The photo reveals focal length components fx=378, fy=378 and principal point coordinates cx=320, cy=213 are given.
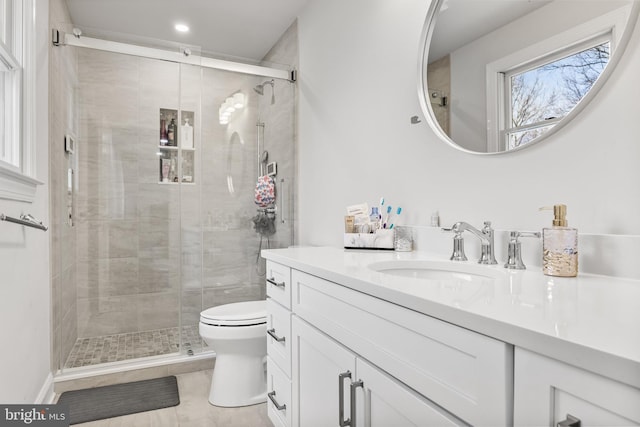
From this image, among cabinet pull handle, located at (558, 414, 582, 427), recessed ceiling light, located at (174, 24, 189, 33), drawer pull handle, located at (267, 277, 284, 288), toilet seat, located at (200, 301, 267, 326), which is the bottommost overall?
toilet seat, located at (200, 301, 267, 326)

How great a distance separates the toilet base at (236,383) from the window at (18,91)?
1241mm

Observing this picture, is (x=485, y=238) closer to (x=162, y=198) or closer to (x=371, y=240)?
(x=371, y=240)

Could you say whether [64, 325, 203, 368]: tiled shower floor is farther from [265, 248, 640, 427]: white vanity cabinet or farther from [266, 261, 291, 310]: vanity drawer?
[265, 248, 640, 427]: white vanity cabinet

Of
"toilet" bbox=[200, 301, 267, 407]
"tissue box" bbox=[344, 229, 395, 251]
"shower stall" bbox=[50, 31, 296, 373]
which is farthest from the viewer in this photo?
"shower stall" bbox=[50, 31, 296, 373]

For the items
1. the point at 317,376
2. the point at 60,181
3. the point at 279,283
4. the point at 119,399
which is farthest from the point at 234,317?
the point at 60,181

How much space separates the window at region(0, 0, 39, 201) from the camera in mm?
1562


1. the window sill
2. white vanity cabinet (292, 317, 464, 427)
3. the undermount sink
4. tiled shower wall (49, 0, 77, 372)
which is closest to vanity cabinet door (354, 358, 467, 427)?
white vanity cabinet (292, 317, 464, 427)

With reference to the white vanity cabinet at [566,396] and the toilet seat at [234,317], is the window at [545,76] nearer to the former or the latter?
the white vanity cabinet at [566,396]

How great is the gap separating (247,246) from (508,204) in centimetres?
197

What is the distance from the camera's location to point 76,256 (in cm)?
277

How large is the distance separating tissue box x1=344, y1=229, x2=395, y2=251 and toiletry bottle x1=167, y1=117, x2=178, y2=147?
63.8 inches

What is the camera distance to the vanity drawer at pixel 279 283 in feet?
4.82

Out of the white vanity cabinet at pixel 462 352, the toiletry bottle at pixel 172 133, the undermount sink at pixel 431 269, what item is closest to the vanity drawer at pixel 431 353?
the white vanity cabinet at pixel 462 352

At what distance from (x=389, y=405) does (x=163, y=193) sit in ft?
7.59
